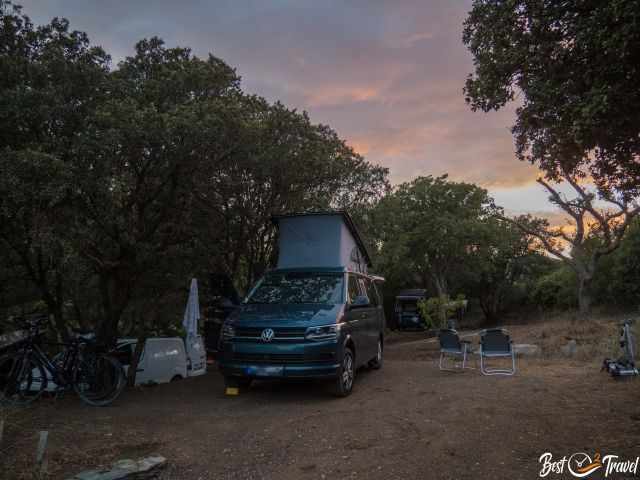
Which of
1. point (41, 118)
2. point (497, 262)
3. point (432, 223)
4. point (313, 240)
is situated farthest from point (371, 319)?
point (497, 262)

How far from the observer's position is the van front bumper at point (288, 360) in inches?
277

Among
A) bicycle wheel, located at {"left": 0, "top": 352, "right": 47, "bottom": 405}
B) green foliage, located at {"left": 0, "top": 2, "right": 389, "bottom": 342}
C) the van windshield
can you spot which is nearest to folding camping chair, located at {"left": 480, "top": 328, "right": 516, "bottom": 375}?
the van windshield

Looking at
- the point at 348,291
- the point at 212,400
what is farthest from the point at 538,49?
the point at 212,400

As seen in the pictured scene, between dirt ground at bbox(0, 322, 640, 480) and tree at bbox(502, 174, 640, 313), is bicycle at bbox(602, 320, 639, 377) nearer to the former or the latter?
dirt ground at bbox(0, 322, 640, 480)

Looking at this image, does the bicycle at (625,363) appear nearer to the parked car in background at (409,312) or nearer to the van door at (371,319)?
the van door at (371,319)

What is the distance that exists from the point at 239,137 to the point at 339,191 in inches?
227

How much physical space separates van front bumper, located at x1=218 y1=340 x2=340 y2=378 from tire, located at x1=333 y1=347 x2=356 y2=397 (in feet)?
0.77

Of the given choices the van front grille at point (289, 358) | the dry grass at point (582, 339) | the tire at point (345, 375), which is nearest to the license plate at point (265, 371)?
the van front grille at point (289, 358)

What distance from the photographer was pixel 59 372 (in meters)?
7.21

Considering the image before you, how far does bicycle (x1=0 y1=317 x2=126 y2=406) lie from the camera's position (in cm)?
677

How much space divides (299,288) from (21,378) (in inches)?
170

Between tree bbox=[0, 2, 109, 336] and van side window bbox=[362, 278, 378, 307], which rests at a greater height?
tree bbox=[0, 2, 109, 336]
